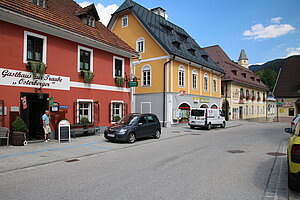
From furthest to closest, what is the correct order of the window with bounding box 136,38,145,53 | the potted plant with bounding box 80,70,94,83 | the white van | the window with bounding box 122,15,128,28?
1. the window with bounding box 122,15,128,28
2. the window with bounding box 136,38,145,53
3. the white van
4. the potted plant with bounding box 80,70,94,83

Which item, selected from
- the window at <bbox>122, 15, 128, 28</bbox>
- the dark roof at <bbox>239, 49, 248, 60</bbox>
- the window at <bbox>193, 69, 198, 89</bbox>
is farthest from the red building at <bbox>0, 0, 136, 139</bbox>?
the dark roof at <bbox>239, 49, 248, 60</bbox>

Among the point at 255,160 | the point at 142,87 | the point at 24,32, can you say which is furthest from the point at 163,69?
the point at 255,160

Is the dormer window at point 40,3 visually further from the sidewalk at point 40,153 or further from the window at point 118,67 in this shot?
the sidewalk at point 40,153

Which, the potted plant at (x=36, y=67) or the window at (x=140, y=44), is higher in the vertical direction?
the window at (x=140, y=44)

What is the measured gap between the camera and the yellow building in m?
24.5

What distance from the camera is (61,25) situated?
14.1 meters

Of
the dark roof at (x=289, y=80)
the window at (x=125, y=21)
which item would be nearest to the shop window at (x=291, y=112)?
the dark roof at (x=289, y=80)

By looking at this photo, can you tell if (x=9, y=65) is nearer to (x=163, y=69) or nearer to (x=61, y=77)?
(x=61, y=77)

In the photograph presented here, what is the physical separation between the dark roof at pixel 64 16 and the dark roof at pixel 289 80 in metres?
29.9

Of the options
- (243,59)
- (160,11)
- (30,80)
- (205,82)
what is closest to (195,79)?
(205,82)

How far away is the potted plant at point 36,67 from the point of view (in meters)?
12.7

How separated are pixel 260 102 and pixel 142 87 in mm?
33369

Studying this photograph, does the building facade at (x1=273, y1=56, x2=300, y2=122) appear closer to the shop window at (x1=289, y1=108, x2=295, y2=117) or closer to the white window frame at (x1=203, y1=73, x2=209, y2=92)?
the shop window at (x1=289, y1=108, x2=295, y2=117)

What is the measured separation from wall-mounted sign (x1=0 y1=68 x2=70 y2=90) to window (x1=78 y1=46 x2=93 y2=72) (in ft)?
5.31
